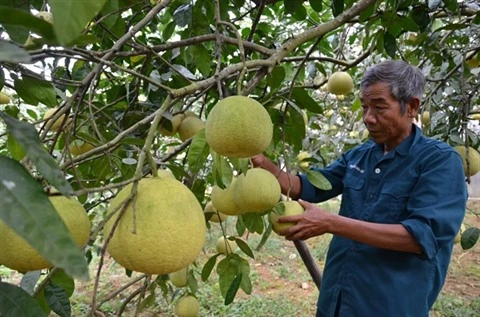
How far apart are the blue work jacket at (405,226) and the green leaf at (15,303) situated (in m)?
1.29

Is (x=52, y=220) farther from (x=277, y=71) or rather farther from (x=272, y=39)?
(x=272, y=39)

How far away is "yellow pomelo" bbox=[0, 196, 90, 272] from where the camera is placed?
737 millimetres

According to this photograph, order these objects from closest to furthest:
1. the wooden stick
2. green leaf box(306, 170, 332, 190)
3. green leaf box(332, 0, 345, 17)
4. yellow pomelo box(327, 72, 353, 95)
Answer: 1. green leaf box(306, 170, 332, 190)
2. green leaf box(332, 0, 345, 17)
3. the wooden stick
4. yellow pomelo box(327, 72, 353, 95)

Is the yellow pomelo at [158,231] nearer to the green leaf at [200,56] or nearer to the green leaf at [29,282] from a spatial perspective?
the green leaf at [29,282]

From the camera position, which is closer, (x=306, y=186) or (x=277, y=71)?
(x=277, y=71)

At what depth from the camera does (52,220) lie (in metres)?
0.51

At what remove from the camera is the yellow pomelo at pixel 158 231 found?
2.41 feet

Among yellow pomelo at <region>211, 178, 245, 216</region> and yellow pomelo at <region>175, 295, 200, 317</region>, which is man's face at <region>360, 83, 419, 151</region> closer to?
yellow pomelo at <region>211, 178, 245, 216</region>

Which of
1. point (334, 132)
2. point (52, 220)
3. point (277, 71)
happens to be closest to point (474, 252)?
point (334, 132)

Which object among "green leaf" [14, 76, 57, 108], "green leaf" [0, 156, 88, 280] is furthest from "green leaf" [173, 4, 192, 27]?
"green leaf" [0, 156, 88, 280]

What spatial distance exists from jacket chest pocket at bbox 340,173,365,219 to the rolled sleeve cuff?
1.26 feet

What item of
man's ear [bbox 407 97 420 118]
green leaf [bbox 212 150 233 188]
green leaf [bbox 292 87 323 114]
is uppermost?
green leaf [bbox 292 87 323 114]

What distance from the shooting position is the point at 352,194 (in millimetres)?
2035

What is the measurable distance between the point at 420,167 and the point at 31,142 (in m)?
1.52
